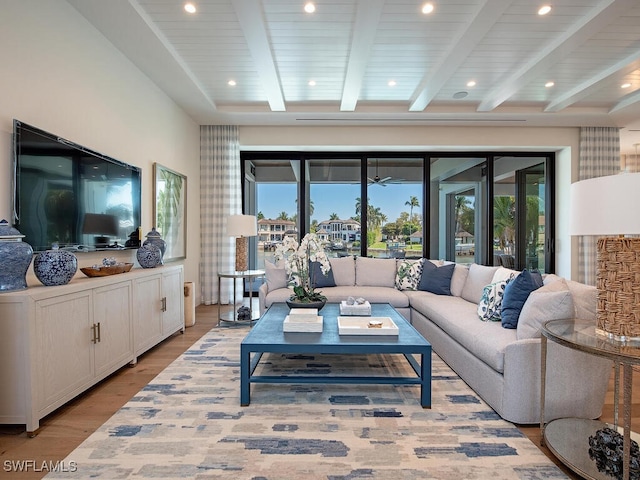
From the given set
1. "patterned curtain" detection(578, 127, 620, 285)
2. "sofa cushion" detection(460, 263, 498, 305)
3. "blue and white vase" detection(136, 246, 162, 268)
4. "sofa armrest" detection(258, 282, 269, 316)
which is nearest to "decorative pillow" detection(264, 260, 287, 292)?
"sofa armrest" detection(258, 282, 269, 316)

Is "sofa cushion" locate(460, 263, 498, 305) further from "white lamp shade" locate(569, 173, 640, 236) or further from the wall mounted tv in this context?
the wall mounted tv

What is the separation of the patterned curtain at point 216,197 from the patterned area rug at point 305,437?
2.96m

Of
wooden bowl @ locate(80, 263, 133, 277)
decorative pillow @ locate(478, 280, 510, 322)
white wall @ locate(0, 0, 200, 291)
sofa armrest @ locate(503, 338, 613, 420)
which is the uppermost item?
white wall @ locate(0, 0, 200, 291)

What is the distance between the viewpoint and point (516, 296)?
2.48 metres

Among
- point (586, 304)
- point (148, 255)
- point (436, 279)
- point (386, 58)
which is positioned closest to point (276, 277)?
point (148, 255)

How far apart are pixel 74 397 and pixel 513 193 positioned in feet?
21.7

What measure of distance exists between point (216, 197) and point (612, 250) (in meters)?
4.96

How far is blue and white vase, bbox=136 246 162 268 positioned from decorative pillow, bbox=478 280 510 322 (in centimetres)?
303

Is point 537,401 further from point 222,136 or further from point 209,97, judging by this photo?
point 222,136

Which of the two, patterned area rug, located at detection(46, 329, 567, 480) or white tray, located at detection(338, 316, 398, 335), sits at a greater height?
white tray, located at detection(338, 316, 398, 335)

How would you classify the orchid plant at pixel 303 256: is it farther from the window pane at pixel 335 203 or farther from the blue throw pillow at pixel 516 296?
the window pane at pixel 335 203

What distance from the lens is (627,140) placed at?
6.06 m

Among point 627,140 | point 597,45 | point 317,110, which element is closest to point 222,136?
point 317,110

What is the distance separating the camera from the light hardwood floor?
172cm
